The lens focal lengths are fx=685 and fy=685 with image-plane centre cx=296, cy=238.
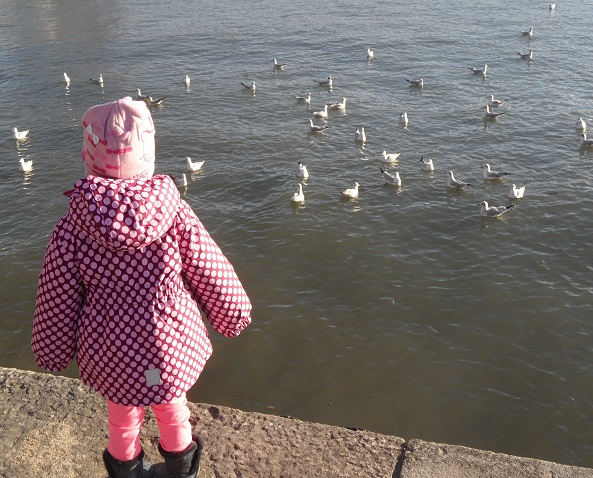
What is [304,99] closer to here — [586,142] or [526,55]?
[586,142]

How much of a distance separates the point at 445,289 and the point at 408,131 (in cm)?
786

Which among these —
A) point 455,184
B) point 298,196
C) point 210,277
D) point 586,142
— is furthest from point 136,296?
point 586,142

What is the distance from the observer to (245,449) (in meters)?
4.44

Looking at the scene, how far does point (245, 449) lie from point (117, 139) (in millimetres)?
2221

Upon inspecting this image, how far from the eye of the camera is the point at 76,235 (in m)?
3.39

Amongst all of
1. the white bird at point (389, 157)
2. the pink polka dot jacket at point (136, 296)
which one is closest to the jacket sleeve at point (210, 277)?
the pink polka dot jacket at point (136, 296)

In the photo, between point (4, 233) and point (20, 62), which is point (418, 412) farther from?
point (20, 62)

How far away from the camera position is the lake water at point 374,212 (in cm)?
884

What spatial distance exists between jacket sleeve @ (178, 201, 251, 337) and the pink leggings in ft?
1.72

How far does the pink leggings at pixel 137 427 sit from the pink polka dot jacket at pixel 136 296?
0.18 m

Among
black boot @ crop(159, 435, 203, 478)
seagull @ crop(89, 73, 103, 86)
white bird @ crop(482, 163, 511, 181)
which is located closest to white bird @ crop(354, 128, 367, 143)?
white bird @ crop(482, 163, 511, 181)

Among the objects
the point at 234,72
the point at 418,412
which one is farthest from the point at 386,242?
the point at 234,72

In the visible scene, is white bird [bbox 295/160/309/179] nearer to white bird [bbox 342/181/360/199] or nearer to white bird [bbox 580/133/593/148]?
white bird [bbox 342/181/360/199]

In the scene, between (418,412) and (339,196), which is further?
(339,196)
